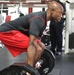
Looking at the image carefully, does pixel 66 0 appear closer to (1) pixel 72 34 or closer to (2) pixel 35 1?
(1) pixel 72 34

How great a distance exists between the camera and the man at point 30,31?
231cm

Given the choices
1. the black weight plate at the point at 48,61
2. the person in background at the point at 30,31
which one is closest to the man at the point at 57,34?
the black weight plate at the point at 48,61

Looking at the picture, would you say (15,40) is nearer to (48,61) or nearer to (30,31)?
(30,31)

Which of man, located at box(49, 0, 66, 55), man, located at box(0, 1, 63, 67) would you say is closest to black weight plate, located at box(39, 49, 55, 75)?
man, located at box(0, 1, 63, 67)

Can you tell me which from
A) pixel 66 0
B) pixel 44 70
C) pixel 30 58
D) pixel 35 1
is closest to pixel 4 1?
pixel 35 1

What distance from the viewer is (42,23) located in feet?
7.75

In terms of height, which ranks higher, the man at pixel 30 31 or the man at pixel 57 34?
the man at pixel 30 31

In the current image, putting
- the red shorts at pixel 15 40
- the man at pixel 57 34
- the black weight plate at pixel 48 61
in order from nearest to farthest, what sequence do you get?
the red shorts at pixel 15 40 < the black weight plate at pixel 48 61 < the man at pixel 57 34

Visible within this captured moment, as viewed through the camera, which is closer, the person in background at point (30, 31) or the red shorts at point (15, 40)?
the person in background at point (30, 31)

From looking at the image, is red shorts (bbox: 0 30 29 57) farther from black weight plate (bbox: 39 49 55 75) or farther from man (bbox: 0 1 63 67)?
black weight plate (bbox: 39 49 55 75)

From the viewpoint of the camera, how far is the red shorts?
8.08 feet

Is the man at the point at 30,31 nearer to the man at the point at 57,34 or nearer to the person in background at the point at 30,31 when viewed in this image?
the person in background at the point at 30,31

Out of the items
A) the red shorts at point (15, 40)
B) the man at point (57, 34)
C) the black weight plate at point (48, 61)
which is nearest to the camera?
the red shorts at point (15, 40)

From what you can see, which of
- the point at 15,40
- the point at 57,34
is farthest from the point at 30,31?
the point at 57,34
